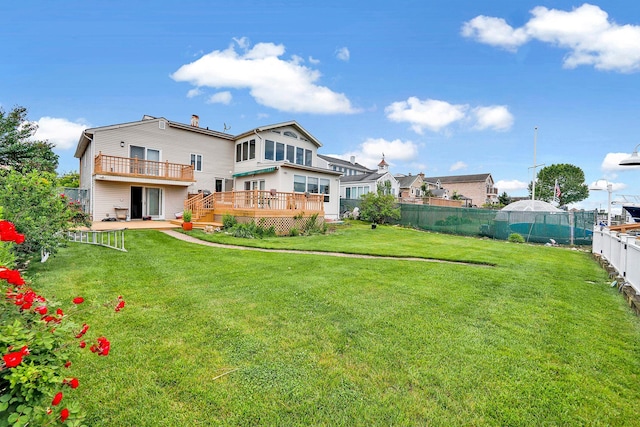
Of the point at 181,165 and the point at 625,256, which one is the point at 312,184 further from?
the point at 625,256

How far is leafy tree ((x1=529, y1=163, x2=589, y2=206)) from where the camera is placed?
50156 mm

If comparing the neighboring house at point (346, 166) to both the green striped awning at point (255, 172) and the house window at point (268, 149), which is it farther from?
the green striped awning at point (255, 172)

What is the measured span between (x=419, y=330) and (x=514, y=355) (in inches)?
38.9

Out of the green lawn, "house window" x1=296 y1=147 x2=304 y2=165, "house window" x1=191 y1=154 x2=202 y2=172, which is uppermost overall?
"house window" x1=296 y1=147 x2=304 y2=165

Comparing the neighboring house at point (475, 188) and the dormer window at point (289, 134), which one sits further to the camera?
the neighboring house at point (475, 188)

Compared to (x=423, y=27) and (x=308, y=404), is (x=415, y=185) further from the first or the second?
(x=308, y=404)

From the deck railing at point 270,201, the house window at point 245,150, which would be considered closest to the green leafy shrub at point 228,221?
the deck railing at point 270,201

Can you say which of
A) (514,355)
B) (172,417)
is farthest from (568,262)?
(172,417)

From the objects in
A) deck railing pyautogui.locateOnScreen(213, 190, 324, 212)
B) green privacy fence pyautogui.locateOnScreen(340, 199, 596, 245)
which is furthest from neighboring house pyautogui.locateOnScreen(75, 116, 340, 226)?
green privacy fence pyautogui.locateOnScreen(340, 199, 596, 245)

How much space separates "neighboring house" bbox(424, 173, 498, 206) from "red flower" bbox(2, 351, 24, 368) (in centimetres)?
5716

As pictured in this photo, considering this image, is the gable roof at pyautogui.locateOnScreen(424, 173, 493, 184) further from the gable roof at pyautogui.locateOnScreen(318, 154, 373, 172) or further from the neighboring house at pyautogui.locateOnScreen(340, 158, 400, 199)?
the neighboring house at pyautogui.locateOnScreen(340, 158, 400, 199)

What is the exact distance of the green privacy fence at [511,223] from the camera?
1512cm

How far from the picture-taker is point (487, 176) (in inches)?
2199

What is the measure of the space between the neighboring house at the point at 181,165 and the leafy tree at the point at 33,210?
10725 mm
